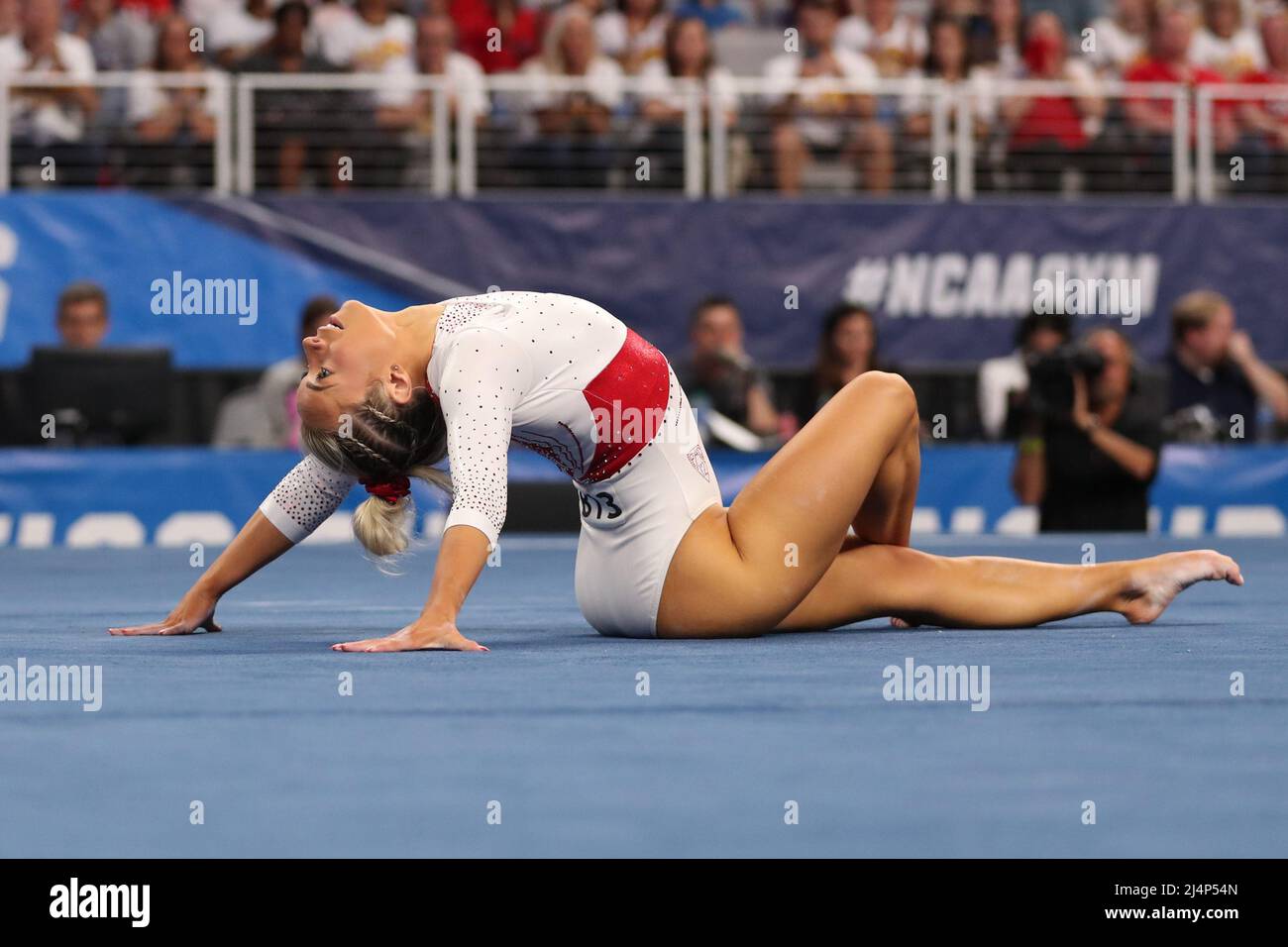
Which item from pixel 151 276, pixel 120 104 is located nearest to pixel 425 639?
pixel 151 276

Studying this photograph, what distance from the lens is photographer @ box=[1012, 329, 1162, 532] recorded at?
8.05m

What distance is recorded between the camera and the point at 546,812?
2.57 m

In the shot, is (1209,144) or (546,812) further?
(1209,144)

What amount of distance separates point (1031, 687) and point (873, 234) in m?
7.70

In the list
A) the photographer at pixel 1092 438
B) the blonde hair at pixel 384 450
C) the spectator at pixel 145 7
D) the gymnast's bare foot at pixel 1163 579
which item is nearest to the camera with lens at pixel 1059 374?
the photographer at pixel 1092 438

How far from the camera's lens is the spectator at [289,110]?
10758mm

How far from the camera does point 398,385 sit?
176 inches

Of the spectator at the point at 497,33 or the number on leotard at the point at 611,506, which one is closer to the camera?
the number on leotard at the point at 611,506

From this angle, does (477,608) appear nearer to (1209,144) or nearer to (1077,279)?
(1077,279)

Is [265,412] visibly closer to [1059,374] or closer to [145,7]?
[145,7]

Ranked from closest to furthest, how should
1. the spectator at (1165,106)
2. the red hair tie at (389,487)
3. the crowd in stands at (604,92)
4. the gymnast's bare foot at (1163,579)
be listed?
1. the red hair tie at (389,487)
2. the gymnast's bare foot at (1163,579)
3. the crowd in stands at (604,92)
4. the spectator at (1165,106)

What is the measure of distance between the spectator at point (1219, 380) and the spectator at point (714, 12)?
396cm

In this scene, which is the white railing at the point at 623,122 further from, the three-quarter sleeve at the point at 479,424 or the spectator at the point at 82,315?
the three-quarter sleeve at the point at 479,424

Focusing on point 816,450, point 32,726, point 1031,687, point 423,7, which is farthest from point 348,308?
point 423,7
